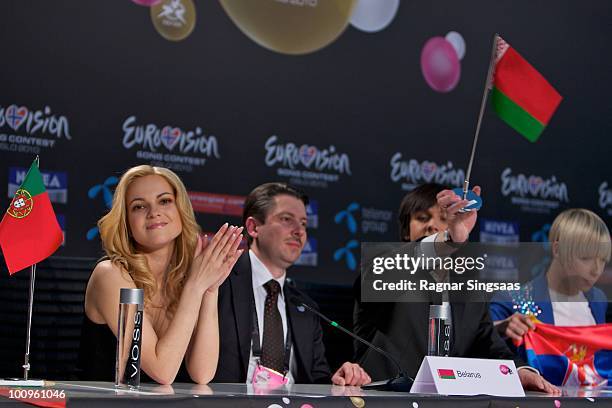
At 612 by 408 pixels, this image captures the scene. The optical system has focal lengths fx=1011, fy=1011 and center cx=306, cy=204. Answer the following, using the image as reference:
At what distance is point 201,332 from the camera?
121 inches

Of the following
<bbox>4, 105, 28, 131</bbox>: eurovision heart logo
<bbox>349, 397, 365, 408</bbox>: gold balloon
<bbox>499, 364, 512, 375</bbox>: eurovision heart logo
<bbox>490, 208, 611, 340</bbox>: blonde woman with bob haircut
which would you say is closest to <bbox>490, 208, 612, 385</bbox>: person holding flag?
<bbox>490, 208, 611, 340</bbox>: blonde woman with bob haircut

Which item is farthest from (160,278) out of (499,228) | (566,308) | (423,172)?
(499,228)

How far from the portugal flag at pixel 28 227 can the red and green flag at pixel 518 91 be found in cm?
163

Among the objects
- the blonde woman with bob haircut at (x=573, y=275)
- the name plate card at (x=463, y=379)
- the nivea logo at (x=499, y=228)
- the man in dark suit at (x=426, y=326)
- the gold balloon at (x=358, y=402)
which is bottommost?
the gold balloon at (x=358, y=402)

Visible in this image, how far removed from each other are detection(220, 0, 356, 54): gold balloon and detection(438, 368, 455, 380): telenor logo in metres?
3.19

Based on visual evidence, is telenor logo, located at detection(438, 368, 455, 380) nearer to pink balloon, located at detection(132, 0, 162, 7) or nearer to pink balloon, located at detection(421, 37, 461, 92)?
pink balloon, located at detection(132, 0, 162, 7)

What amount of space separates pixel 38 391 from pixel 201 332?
107cm

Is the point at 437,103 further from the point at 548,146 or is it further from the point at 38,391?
the point at 38,391

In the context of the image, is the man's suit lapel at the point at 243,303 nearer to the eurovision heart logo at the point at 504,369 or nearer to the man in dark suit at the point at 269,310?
the man in dark suit at the point at 269,310

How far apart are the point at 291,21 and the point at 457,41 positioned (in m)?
1.17

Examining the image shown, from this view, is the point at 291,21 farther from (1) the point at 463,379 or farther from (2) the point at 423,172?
(1) the point at 463,379

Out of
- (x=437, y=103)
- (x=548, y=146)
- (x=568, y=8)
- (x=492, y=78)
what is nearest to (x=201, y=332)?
(x=492, y=78)

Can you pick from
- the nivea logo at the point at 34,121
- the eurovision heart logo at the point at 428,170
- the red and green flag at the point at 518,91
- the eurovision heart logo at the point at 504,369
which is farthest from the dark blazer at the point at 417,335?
the eurovision heart logo at the point at 428,170

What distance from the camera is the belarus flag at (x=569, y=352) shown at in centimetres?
364
